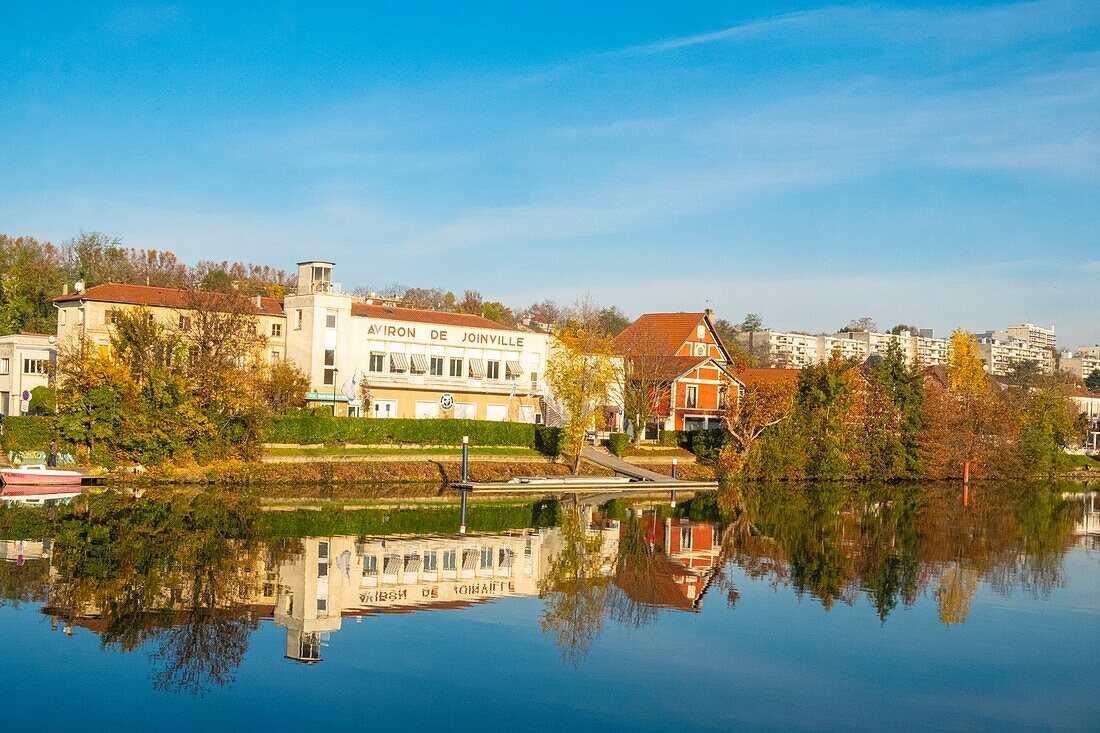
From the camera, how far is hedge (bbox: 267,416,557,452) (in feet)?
177

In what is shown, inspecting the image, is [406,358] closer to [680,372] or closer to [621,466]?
[621,466]

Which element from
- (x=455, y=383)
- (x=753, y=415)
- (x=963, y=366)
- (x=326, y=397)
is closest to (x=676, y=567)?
(x=326, y=397)

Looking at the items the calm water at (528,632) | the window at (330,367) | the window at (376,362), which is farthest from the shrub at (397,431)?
the calm water at (528,632)

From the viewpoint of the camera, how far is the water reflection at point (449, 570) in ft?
70.8

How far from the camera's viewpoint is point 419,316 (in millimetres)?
68125

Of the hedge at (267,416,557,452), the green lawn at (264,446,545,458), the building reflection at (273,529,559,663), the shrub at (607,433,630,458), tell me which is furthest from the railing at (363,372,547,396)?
the building reflection at (273,529,559,663)

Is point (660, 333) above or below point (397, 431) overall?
above

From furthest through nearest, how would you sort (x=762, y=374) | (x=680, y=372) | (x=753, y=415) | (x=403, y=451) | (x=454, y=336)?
1. (x=762, y=374)
2. (x=680, y=372)
3. (x=753, y=415)
4. (x=454, y=336)
5. (x=403, y=451)

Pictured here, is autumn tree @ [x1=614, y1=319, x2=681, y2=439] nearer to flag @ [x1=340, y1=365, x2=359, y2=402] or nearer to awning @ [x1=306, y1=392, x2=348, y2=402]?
flag @ [x1=340, y1=365, x2=359, y2=402]

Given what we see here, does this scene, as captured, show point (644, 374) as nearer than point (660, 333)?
Yes

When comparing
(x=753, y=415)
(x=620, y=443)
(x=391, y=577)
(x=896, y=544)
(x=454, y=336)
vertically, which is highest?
(x=454, y=336)

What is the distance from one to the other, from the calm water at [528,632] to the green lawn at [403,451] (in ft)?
51.3

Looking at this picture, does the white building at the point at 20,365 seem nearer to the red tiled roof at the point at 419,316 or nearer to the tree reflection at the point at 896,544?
the red tiled roof at the point at 419,316

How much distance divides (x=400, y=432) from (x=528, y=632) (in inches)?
1426
